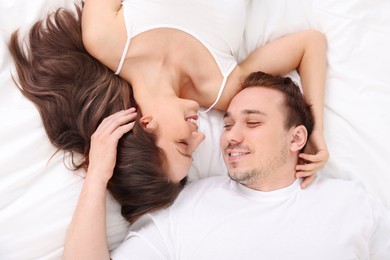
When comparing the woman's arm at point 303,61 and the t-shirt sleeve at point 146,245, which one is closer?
the t-shirt sleeve at point 146,245

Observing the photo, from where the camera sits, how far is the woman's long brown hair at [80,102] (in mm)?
1335

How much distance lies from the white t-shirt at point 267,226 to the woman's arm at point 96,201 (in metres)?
0.11

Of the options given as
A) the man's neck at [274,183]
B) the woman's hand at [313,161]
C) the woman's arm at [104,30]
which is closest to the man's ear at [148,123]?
the woman's arm at [104,30]

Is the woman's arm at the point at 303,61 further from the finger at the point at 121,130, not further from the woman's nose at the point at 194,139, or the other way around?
the finger at the point at 121,130

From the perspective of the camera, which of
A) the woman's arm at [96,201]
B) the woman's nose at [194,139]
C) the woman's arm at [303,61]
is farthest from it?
the woman's arm at [303,61]

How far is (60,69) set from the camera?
1.44 metres

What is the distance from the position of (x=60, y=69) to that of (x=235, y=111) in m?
0.61

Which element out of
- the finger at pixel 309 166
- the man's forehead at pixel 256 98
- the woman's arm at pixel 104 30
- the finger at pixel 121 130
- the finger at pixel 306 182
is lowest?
the finger at pixel 306 182

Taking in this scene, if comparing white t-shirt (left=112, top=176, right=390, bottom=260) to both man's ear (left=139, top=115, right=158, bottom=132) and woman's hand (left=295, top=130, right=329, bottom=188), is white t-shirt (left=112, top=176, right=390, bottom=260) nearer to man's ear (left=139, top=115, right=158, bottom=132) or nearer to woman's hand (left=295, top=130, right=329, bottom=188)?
woman's hand (left=295, top=130, right=329, bottom=188)

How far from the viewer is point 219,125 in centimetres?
163

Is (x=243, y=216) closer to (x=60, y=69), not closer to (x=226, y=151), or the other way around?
(x=226, y=151)

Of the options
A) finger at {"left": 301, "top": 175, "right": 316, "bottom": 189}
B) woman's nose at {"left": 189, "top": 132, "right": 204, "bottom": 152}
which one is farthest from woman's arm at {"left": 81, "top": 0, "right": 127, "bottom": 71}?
finger at {"left": 301, "top": 175, "right": 316, "bottom": 189}

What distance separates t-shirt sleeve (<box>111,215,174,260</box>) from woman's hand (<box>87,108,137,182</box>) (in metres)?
0.23

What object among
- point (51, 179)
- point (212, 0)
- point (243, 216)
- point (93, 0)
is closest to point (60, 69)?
point (93, 0)
